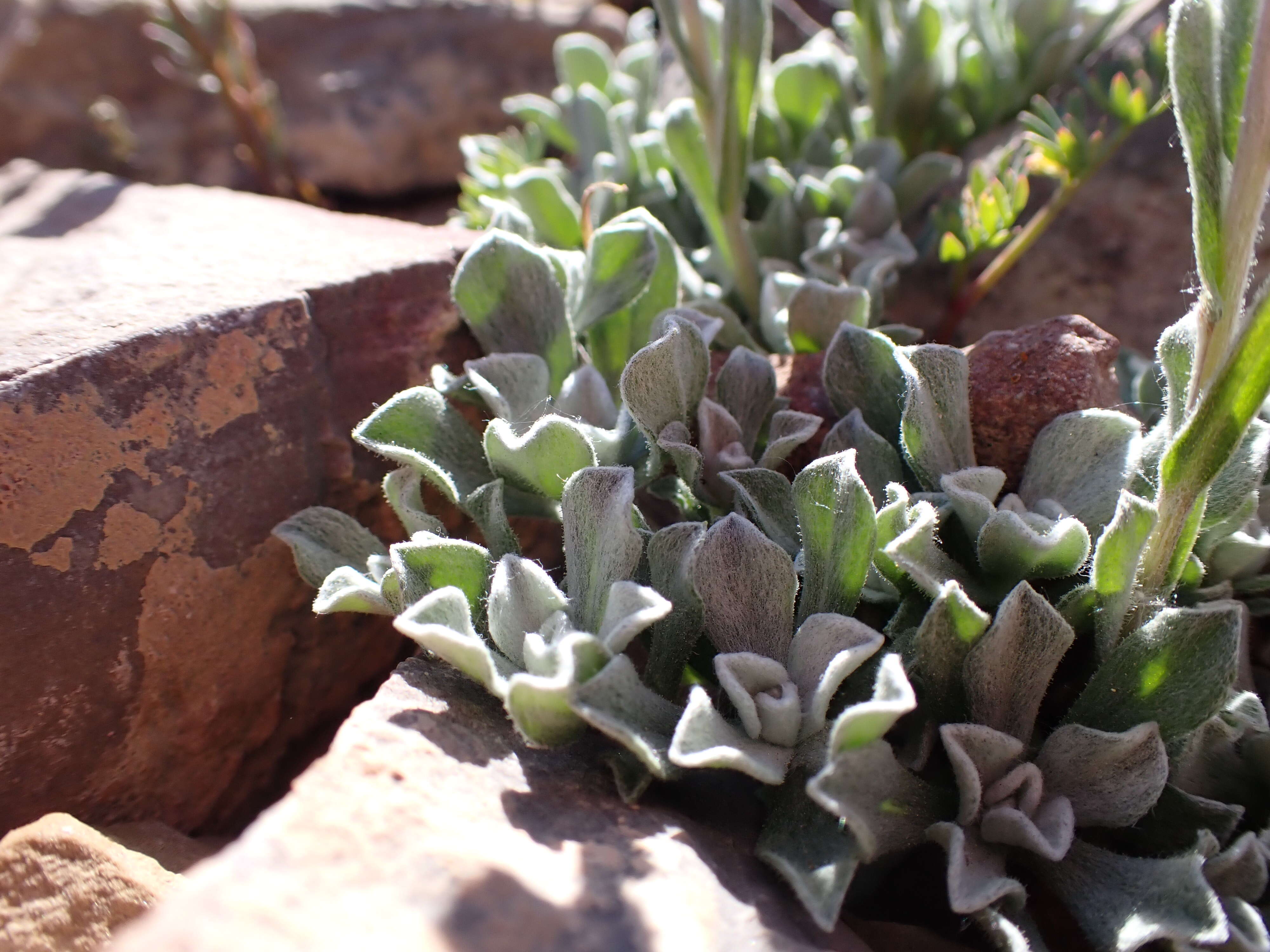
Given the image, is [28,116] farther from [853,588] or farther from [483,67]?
[853,588]

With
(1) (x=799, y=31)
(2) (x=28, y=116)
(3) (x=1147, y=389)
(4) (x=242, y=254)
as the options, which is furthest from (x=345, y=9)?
(3) (x=1147, y=389)

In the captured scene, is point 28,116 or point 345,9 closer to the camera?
point 28,116

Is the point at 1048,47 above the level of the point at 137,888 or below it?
above

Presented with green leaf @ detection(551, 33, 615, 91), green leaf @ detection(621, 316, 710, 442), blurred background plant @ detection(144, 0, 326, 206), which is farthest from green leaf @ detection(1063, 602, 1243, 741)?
blurred background plant @ detection(144, 0, 326, 206)

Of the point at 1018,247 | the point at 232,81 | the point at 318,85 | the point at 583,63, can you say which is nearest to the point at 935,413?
the point at 1018,247

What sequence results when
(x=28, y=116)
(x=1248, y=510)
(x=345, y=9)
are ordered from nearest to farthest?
(x=1248, y=510) < (x=28, y=116) < (x=345, y=9)

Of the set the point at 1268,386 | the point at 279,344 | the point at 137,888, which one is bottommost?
the point at 137,888

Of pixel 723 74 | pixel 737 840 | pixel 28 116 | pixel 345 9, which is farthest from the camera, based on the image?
pixel 345 9

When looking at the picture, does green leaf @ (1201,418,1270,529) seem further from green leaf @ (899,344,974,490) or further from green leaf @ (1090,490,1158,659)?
green leaf @ (899,344,974,490)

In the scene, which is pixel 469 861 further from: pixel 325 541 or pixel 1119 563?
pixel 1119 563
